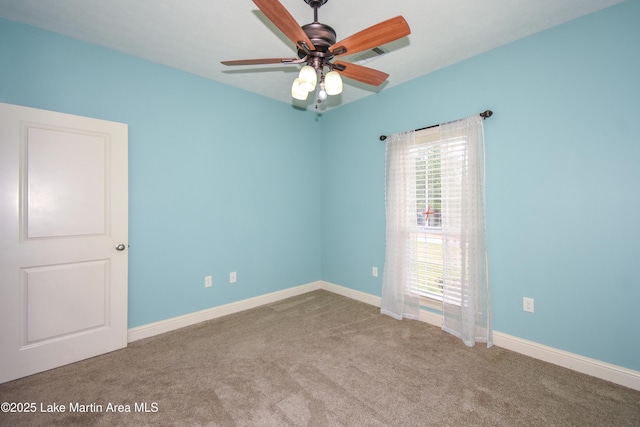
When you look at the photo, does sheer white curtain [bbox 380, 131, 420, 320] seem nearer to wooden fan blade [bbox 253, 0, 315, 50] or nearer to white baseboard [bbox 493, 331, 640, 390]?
white baseboard [bbox 493, 331, 640, 390]

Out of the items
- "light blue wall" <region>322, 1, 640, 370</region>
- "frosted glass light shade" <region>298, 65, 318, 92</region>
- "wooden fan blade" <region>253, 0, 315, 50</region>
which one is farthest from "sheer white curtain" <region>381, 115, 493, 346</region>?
"wooden fan blade" <region>253, 0, 315, 50</region>

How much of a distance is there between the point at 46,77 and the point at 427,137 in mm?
3576

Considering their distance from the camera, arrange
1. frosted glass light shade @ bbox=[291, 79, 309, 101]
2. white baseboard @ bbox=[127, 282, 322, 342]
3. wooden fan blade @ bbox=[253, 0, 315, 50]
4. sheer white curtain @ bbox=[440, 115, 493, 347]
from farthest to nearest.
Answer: white baseboard @ bbox=[127, 282, 322, 342] < sheer white curtain @ bbox=[440, 115, 493, 347] < frosted glass light shade @ bbox=[291, 79, 309, 101] < wooden fan blade @ bbox=[253, 0, 315, 50]

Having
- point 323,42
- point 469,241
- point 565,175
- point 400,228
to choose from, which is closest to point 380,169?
point 400,228

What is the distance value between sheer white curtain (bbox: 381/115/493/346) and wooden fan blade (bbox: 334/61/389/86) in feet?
3.77

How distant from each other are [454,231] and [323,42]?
2.13 metres

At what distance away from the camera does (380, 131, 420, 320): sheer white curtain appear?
3143 mm

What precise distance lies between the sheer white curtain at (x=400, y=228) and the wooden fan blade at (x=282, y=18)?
75.4 inches

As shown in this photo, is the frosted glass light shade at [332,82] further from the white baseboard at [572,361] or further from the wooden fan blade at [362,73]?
the white baseboard at [572,361]

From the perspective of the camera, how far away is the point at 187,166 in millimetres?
3020

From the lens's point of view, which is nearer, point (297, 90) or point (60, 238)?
point (297, 90)

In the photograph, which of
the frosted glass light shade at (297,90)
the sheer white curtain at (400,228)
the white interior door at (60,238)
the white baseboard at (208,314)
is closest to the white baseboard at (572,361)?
the sheer white curtain at (400,228)

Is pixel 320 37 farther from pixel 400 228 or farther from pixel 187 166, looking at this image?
pixel 400 228

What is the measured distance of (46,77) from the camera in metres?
2.28
